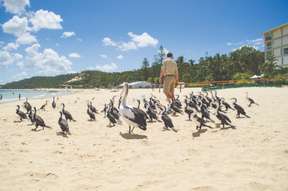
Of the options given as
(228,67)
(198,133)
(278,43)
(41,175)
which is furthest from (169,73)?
(278,43)

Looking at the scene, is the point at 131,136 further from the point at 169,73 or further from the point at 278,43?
the point at 278,43

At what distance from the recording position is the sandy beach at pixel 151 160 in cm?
483

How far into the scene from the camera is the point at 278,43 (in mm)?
79312

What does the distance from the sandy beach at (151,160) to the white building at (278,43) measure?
75148 mm

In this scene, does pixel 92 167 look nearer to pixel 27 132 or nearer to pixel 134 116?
pixel 134 116

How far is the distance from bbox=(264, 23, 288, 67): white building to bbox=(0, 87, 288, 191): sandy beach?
75148 millimetres

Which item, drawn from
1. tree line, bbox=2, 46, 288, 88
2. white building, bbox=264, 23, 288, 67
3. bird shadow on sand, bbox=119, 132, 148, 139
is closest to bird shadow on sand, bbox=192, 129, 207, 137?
bird shadow on sand, bbox=119, 132, 148, 139

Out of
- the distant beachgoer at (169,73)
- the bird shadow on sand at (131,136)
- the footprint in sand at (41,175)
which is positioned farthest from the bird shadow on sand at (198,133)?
the distant beachgoer at (169,73)

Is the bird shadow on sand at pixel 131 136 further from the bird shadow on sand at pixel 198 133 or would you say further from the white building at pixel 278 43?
the white building at pixel 278 43

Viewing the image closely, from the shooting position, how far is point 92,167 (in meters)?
5.98

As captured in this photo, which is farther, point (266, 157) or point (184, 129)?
point (184, 129)

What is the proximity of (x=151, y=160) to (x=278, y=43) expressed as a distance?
83339 mm

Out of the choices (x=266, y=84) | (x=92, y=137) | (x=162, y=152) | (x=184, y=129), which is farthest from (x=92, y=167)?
(x=266, y=84)

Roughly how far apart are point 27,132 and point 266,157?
8.22 metres
